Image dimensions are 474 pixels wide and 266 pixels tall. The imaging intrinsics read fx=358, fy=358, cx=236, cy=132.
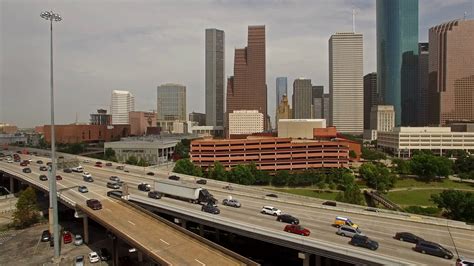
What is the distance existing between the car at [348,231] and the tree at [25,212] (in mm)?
50234

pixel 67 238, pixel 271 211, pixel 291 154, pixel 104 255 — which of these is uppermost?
pixel 291 154

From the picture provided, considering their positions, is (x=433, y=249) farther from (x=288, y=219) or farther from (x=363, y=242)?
(x=288, y=219)

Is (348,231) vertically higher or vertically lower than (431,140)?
lower

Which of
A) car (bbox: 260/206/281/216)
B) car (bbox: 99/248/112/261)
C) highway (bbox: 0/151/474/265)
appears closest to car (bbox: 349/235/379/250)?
highway (bbox: 0/151/474/265)

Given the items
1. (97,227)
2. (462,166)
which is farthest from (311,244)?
(462,166)

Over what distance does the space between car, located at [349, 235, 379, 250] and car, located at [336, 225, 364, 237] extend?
168cm

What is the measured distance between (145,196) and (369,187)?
61.6 m

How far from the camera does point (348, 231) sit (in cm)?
3356

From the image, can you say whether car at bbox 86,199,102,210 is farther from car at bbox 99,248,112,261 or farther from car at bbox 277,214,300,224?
car at bbox 277,214,300,224

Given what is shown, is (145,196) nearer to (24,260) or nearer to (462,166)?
(24,260)

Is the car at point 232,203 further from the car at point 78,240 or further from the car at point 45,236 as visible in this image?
the car at point 45,236

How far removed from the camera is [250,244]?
47562mm

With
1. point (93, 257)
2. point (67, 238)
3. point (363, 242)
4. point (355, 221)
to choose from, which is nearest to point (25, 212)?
point (67, 238)

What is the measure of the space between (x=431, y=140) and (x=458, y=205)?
125 meters
